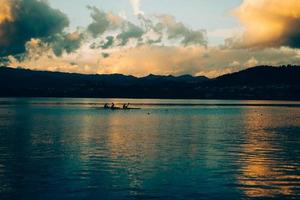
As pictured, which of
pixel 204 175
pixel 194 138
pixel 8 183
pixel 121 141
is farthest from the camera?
pixel 194 138

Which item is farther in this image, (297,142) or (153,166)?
(297,142)

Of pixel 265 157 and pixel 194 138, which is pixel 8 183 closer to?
pixel 265 157

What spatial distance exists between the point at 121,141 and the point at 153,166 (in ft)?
90.9

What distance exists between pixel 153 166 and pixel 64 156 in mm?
13704

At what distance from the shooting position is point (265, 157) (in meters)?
59.0

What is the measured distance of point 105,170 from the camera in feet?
158

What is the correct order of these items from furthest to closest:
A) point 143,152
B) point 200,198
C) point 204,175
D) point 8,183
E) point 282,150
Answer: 1. point 282,150
2. point 143,152
3. point 204,175
4. point 8,183
5. point 200,198

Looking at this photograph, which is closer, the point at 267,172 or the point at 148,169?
the point at 267,172

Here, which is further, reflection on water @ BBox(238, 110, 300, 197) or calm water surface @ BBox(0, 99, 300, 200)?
reflection on water @ BBox(238, 110, 300, 197)

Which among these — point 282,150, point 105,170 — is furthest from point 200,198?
point 282,150

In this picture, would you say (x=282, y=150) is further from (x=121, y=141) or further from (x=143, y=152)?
(x=121, y=141)

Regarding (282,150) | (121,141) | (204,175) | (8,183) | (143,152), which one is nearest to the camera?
(8,183)

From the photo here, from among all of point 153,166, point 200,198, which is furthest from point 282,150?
point 200,198

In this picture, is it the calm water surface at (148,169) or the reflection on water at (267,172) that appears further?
the reflection on water at (267,172)
